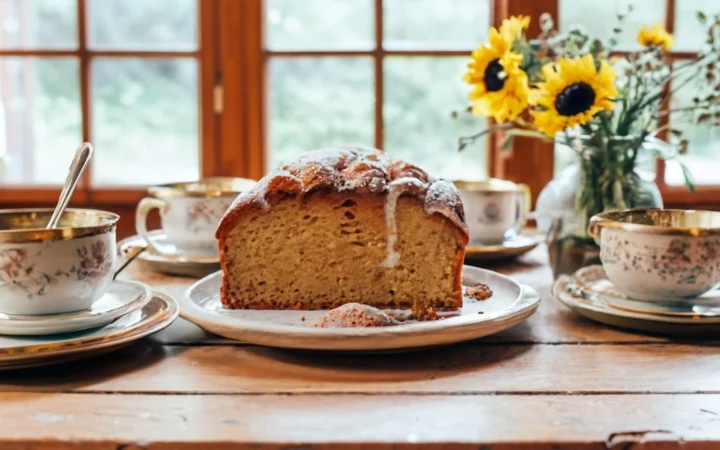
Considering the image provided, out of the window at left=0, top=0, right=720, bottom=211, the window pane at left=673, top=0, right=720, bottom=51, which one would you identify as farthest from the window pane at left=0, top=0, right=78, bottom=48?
the window pane at left=673, top=0, right=720, bottom=51

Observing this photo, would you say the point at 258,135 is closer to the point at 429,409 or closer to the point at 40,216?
the point at 40,216

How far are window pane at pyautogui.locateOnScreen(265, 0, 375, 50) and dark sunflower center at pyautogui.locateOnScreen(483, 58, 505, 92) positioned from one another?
0.92 meters

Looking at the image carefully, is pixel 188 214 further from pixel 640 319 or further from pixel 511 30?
pixel 640 319

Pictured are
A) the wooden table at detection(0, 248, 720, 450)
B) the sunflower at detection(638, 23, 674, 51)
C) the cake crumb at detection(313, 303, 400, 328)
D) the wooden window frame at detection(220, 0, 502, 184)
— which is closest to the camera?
the wooden table at detection(0, 248, 720, 450)

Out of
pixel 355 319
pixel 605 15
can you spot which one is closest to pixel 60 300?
pixel 355 319

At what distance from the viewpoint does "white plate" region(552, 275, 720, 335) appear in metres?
0.89

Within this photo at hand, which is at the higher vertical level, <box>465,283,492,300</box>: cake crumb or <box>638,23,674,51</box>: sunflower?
<box>638,23,674,51</box>: sunflower

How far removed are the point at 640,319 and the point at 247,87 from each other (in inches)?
60.2

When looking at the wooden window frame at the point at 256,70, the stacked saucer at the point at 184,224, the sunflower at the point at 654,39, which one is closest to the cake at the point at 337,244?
the stacked saucer at the point at 184,224

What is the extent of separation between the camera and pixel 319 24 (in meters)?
2.27

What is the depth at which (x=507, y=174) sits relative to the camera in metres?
2.18

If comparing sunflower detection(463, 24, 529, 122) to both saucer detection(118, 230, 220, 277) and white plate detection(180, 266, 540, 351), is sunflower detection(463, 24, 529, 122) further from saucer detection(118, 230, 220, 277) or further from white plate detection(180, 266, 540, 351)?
saucer detection(118, 230, 220, 277)

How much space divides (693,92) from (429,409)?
1979 millimetres

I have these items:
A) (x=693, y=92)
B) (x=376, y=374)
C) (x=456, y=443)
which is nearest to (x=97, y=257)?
(x=376, y=374)
